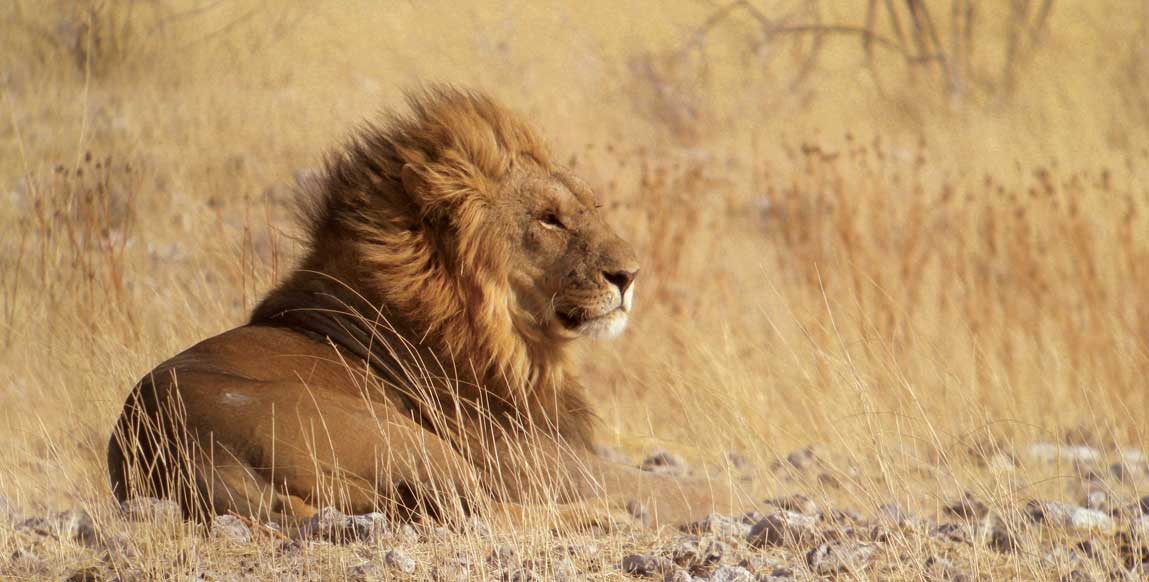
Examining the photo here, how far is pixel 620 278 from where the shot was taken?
4.66 m

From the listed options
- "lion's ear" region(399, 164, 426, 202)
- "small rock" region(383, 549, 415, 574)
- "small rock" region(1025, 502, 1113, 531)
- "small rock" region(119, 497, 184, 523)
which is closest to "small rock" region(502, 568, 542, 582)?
"small rock" region(383, 549, 415, 574)

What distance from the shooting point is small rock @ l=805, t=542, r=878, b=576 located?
3.54 m

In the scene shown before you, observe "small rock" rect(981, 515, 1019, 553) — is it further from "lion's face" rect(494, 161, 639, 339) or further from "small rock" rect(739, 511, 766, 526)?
"lion's face" rect(494, 161, 639, 339)

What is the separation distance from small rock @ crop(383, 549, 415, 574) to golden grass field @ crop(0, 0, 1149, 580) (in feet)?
0.22

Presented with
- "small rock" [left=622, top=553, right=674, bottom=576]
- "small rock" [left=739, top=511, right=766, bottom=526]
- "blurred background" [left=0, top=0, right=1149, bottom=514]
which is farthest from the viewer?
"blurred background" [left=0, top=0, right=1149, bottom=514]

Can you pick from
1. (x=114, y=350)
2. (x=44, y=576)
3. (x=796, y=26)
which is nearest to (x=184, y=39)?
(x=796, y=26)

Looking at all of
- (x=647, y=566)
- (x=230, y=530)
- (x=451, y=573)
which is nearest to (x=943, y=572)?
(x=647, y=566)

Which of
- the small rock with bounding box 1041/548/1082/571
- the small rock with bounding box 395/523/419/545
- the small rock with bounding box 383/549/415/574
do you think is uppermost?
the small rock with bounding box 383/549/415/574

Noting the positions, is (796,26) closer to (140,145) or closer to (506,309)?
(140,145)

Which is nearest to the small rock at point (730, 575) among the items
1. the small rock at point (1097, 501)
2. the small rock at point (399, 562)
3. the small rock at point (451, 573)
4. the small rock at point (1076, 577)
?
the small rock at point (451, 573)

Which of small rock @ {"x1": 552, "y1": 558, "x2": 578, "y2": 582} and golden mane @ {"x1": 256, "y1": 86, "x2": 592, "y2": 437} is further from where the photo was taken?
golden mane @ {"x1": 256, "y1": 86, "x2": 592, "y2": 437}

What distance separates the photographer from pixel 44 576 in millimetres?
3443

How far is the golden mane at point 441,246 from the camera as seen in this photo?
456 centimetres

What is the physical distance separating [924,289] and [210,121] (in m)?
7.36
